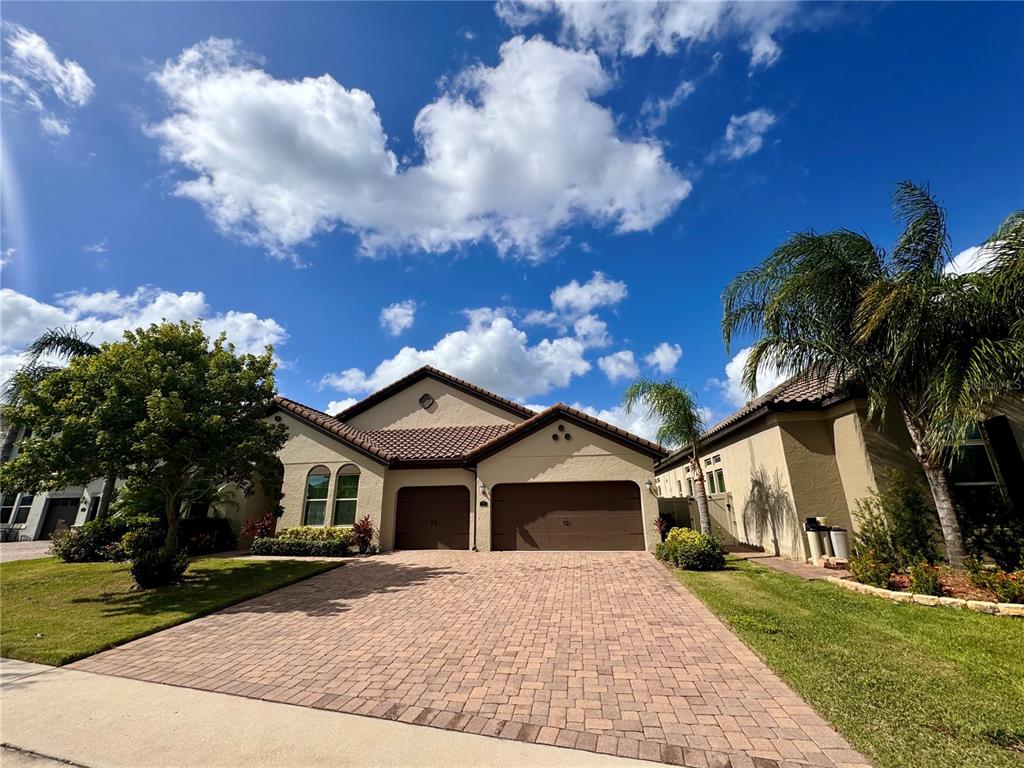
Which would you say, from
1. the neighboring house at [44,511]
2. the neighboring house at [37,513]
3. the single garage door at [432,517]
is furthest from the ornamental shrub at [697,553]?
the neighboring house at [37,513]

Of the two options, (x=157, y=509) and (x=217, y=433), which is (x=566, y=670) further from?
(x=157, y=509)

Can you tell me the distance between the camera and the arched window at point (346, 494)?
16.6m

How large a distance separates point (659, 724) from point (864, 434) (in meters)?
11.0

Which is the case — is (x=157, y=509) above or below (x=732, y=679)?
above

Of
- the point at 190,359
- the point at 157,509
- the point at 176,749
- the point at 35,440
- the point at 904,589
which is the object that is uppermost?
the point at 190,359

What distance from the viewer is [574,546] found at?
51.4 feet

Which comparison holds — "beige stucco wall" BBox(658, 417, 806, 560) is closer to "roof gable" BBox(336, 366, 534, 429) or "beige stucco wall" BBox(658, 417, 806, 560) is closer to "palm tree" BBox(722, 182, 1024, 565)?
"palm tree" BBox(722, 182, 1024, 565)

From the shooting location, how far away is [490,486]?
53.8 ft

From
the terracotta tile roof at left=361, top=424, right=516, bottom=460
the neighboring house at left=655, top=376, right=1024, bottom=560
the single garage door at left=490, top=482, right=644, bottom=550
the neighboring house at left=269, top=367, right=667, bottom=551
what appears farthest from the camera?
the terracotta tile roof at left=361, top=424, right=516, bottom=460

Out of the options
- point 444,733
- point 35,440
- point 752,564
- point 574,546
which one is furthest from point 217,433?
point 752,564

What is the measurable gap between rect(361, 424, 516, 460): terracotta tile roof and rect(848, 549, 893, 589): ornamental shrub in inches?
444

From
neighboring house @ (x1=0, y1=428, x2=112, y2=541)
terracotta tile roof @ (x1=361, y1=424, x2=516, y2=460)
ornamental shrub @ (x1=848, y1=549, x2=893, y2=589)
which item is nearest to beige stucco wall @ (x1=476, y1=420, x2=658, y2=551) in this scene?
terracotta tile roof @ (x1=361, y1=424, x2=516, y2=460)

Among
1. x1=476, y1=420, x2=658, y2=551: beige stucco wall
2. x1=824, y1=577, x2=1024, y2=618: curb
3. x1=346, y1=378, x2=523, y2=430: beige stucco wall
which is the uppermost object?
x1=346, y1=378, x2=523, y2=430: beige stucco wall

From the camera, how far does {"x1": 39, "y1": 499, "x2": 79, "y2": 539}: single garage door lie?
27.7m
